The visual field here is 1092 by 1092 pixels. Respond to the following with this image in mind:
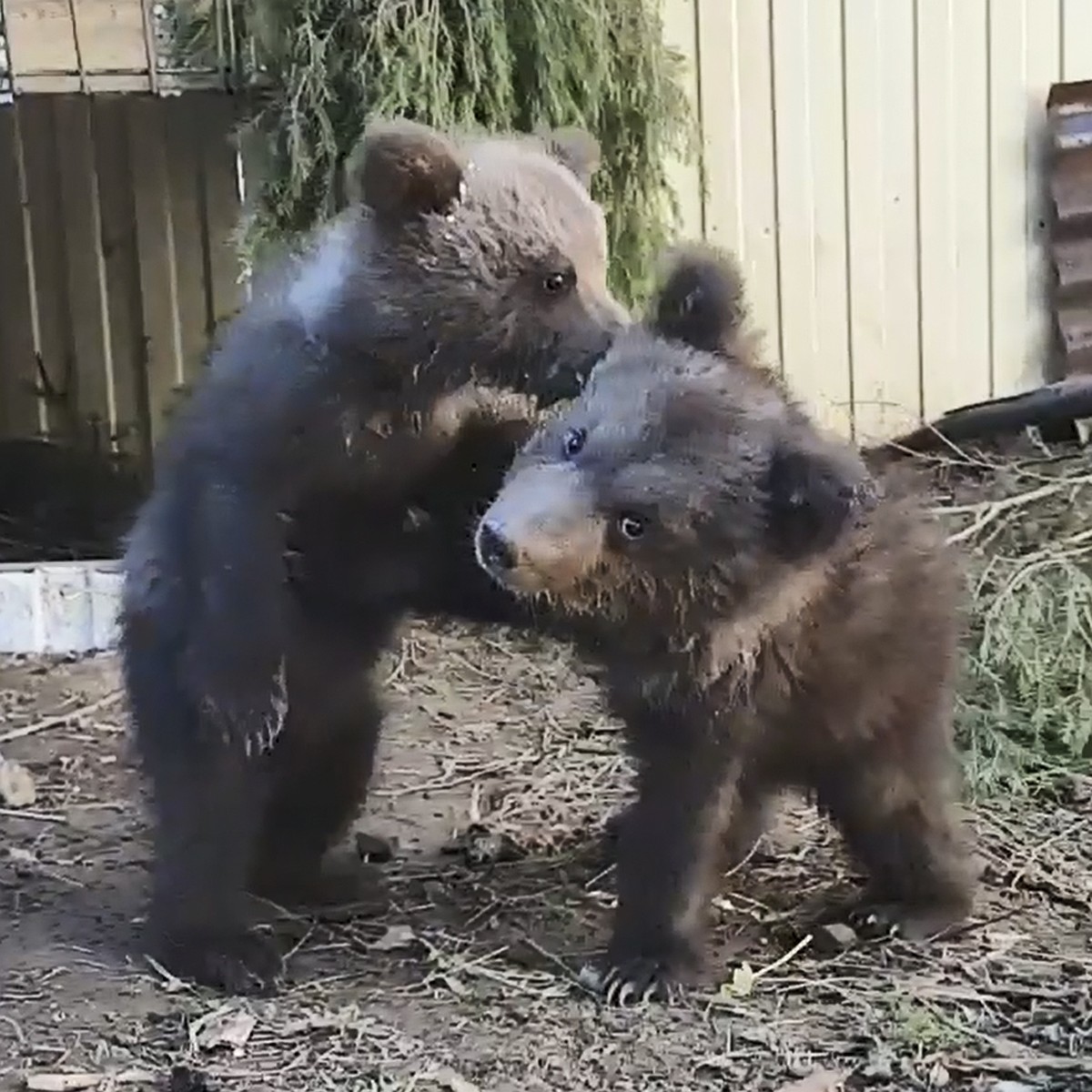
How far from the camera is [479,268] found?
308 cm

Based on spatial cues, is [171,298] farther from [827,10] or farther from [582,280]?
[582,280]

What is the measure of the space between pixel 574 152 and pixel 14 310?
4970mm

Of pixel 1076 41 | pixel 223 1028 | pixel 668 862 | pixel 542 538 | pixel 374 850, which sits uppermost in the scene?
pixel 1076 41

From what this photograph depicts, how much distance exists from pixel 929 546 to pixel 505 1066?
1229 millimetres

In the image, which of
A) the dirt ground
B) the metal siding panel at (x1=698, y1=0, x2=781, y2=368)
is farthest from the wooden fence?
the dirt ground

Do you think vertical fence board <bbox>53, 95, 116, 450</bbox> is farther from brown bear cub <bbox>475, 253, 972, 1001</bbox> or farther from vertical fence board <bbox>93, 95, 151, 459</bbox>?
brown bear cub <bbox>475, 253, 972, 1001</bbox>

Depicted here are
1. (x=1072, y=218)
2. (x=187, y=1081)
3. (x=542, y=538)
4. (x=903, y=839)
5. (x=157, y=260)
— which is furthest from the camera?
(x=157, y=260)

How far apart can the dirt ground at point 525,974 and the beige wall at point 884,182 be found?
2503 millimetres

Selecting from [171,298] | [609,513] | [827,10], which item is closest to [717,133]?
[827,10]

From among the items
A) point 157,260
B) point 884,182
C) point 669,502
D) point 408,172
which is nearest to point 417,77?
point 884,182

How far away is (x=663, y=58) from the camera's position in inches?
223

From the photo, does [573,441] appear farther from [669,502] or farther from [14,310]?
[14,310]

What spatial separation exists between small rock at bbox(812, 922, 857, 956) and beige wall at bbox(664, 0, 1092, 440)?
3.12 metres

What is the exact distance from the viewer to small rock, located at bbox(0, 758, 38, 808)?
175 inches
